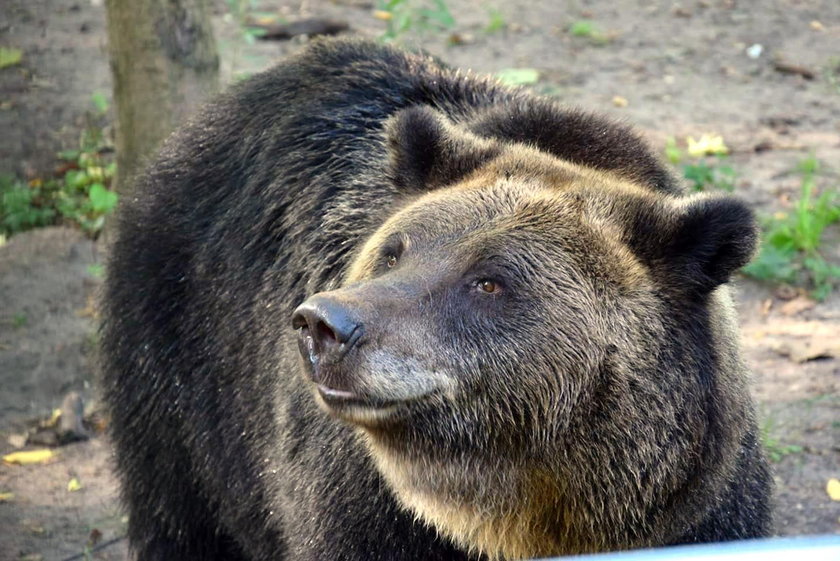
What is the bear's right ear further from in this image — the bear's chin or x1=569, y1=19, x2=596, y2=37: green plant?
x1=569, y1=19, x2=596, y2=37: green plant

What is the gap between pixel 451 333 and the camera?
3.65 metres

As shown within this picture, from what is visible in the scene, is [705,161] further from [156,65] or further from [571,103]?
[156,65]

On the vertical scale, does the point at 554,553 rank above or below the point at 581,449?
below

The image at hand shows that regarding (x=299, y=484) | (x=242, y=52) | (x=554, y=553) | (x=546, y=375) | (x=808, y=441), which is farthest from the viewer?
(x=242, y=52)

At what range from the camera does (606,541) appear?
394 centimetres

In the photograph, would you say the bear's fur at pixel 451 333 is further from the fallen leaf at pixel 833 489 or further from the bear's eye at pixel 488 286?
the fallen leaf at pixel 833 489

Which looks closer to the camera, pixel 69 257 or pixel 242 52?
pixel 69 257

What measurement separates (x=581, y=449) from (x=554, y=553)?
0.46m

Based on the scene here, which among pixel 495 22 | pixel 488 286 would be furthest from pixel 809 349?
pixel 495 22

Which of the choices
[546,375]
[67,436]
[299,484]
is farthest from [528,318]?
[67,436]

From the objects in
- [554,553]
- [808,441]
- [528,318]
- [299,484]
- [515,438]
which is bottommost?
[808,441]

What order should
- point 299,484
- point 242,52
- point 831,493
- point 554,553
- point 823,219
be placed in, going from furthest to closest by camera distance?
point 242,52
point 823,219
point 831,493
point 299,484
point 554,553

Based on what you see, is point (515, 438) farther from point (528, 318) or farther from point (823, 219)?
point (823, 219)

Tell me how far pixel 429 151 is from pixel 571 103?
1.62 meters
